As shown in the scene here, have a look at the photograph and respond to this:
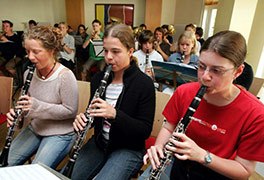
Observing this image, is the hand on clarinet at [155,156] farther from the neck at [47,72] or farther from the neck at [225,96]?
the neck at [47,72]

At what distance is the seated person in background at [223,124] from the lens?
823mm

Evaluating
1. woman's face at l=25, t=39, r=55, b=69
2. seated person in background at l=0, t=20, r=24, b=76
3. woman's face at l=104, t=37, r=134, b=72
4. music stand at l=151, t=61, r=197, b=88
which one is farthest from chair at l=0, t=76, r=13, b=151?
seated person in background at l=0, t=20, r=24, b=76

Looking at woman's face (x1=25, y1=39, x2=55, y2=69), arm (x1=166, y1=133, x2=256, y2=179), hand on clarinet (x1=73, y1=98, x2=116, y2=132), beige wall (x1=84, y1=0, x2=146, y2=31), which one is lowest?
arm (x1=166, y1=133, x2=256, y2=179)

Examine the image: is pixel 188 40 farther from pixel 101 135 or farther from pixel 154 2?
pixel 154 2

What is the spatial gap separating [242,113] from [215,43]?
0.31 m

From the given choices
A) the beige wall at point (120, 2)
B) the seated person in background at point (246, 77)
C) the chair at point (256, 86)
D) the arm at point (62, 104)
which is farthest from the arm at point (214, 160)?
the beige wall at point (120, 2)

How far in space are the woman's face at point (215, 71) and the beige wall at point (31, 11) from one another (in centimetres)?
614

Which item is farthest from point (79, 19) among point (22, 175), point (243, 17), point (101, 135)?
point (22, 175)

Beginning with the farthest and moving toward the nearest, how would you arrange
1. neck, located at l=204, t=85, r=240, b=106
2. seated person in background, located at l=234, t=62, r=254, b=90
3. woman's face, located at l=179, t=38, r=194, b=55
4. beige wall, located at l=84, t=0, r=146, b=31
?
beige wall, located at l=84, t=0, r=146, b=31
woman's face, located at l=179, t=38, r=194, b=55
seated person in background, located at l=234, t=62, r=254, b=90
neck, located at l=204, t=85, r=240, b=106

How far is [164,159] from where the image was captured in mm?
918

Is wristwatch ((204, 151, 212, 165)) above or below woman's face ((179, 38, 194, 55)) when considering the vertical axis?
below

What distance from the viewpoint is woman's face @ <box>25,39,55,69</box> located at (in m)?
1.29

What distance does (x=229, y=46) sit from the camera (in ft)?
2.70

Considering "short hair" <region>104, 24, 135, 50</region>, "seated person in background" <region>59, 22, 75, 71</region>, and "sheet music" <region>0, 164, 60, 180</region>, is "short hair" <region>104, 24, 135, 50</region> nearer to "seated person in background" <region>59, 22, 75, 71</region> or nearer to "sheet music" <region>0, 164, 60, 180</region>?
"sheet music" <region>0, 164, 60, 180</region>
